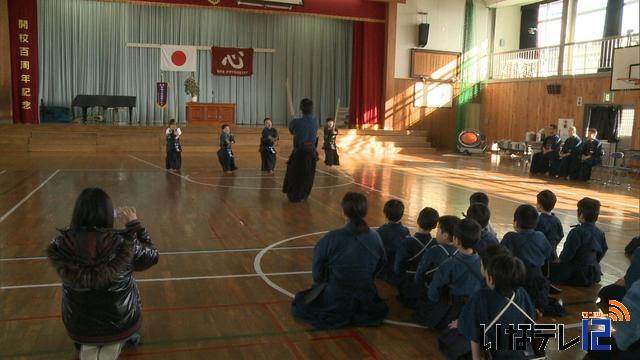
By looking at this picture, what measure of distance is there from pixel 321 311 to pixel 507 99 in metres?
20.4

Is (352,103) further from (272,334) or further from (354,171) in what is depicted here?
(272,334)

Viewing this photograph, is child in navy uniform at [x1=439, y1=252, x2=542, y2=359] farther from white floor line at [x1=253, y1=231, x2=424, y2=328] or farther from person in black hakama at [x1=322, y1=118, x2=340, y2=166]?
person in black hakama at [x1=322, y1=118, x2=340, y2=166]

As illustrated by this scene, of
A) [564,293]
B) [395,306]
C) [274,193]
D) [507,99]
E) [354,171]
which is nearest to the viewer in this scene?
[395,306]

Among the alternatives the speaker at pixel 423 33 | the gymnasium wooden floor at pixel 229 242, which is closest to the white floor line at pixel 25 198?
the gymnasium wooden floor at pixel 229 242

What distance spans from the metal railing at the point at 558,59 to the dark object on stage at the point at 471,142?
2.80 m

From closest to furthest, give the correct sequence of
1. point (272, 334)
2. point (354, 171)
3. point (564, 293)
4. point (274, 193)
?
point (272, 334) < point (564, 293) < point (274, 193) < point (354, 171)

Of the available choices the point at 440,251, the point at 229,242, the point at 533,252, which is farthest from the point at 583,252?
the point at 229,242

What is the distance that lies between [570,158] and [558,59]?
22.5 ft

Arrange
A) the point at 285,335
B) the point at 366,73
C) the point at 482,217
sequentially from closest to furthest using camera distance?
the point at 285,335
the point at 482,217
the point at 366,73

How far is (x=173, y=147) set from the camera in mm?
14078

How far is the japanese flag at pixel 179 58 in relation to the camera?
2339 cm

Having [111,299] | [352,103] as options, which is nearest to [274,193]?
[111,299]

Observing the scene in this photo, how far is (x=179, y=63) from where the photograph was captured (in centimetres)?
2352

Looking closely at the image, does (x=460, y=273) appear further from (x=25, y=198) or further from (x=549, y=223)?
(x=25, y=198)
